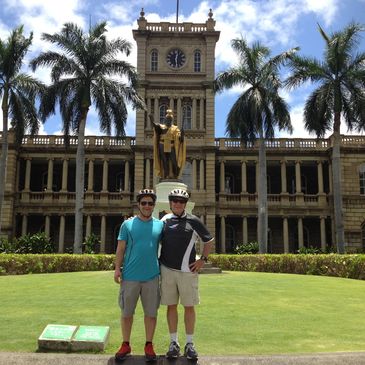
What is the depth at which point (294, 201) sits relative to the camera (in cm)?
3675

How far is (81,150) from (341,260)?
14.1 meters

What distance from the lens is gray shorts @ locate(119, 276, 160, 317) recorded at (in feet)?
17.9

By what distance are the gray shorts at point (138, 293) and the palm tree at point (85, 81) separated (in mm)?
20571

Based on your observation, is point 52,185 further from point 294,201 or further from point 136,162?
point 294,201

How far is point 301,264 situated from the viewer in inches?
809

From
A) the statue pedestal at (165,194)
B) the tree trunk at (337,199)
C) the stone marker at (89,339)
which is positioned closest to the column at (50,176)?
the tree trunk at (337,199)

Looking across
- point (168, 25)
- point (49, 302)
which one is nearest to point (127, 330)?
point (49, 302)

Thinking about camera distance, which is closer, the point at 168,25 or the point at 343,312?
the point at 343,312

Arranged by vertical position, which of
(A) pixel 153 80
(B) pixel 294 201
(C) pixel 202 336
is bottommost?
(C) pixel 202 336

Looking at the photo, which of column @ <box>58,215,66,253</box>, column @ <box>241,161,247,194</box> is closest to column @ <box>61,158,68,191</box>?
column @ <box>58,215,66,253</box>

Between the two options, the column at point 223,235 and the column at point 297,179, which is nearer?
the column at point 223,235

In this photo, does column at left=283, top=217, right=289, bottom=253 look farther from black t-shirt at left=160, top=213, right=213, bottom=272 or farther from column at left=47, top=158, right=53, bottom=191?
black t-shirt at left=160, top=213, right=213, bottom=272

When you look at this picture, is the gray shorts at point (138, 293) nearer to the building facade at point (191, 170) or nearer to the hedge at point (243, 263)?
the hedge at point (243, 263)

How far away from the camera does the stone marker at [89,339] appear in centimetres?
602
